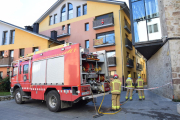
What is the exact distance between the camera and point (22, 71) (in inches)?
357

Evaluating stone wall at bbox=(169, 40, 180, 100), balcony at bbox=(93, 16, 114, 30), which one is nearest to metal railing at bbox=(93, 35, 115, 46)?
balcony at bbox=(93, 16, 114, 30)

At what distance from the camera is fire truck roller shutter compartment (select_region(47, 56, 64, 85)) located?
6.48 m

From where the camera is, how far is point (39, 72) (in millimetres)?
7676

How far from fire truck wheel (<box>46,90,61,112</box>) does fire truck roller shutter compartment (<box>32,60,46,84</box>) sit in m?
0.95

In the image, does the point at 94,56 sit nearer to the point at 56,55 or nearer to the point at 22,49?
the point at 56,55

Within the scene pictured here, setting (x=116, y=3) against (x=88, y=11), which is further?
(x=88, y=11)

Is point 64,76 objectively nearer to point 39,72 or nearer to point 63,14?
point 39,72

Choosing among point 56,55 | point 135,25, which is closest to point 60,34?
point 135,25

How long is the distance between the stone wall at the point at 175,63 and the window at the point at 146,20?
5.11ft

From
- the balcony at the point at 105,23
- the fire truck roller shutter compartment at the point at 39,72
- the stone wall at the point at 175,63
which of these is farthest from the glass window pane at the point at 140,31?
the balcony at the point at 105,23

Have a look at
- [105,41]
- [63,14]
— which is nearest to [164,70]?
[105,41]

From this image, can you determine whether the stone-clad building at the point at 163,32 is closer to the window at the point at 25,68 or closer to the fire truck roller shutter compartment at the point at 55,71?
the fire truck roller shutter compartment at the point at 55,71

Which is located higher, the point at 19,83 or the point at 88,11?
the point at 88,11

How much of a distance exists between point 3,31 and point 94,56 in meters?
22.1
